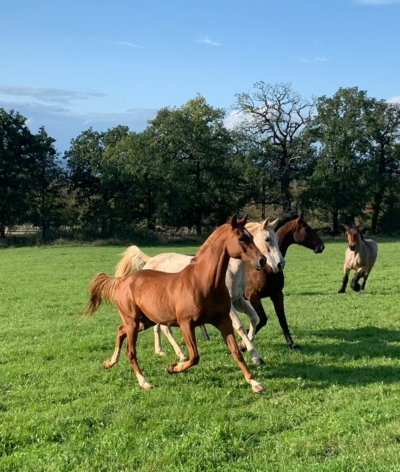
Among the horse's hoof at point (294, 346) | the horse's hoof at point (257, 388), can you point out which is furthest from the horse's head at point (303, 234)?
the horse's hoof at point (257, 388)

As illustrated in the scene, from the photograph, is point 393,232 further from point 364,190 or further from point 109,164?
point 109,164

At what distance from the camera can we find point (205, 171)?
48.9 meters

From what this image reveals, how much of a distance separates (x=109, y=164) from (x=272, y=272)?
39.8m

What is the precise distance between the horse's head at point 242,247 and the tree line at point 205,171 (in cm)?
3880

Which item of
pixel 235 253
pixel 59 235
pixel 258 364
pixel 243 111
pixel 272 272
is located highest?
pixel 243 111

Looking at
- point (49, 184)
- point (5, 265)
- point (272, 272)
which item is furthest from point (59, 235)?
point (272, 272)

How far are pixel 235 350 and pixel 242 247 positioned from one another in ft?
4.18

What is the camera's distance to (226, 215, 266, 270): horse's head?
6184mm

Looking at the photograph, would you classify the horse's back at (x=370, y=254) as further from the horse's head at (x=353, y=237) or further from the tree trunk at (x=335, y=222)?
the tree trunk at (x=335, y=222)

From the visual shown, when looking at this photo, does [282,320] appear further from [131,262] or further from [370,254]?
[370,254]

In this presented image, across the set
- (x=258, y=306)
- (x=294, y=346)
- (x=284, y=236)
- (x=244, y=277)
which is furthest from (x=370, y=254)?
(x=244, y=277)

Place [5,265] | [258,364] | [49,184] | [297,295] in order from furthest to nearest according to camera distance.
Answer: [49,184], [5,265], [297,295], [258,364]

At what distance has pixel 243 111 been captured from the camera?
2124 inches

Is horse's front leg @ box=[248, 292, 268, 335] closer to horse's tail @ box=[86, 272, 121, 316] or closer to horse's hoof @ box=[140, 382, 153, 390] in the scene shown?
horse's tail @ box=[86, 272, 121, 316]
